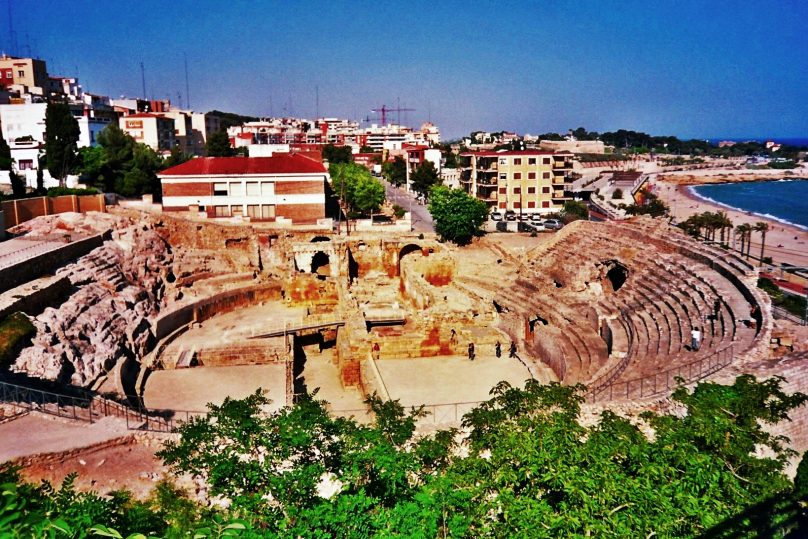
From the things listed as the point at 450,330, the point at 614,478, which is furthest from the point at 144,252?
the point at 614,478

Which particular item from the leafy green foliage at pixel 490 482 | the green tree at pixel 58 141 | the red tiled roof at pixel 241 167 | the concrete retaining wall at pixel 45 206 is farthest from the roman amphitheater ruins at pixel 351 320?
the green tree at pixel 58 141

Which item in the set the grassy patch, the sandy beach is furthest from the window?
the sandy beach

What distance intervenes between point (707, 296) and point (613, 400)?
9.94 meters

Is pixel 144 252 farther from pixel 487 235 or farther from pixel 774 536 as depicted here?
pixel 774 536

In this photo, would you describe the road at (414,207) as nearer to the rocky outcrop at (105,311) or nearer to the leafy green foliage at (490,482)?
the rocky outcrop at (105,311)

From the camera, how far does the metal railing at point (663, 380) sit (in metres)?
17.5

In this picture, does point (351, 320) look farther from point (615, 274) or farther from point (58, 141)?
point (58, 141)

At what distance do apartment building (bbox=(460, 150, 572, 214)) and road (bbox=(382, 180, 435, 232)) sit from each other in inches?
304

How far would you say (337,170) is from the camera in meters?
77.1

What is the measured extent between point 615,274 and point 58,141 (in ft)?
142

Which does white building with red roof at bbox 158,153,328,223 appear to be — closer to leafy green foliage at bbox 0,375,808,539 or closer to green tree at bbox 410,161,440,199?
green tree at bbox 410,161,440,199

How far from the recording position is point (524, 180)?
67.1m

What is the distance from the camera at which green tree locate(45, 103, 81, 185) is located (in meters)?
49.8

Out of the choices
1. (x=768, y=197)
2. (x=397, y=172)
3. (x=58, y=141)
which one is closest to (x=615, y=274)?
(x=58, y=141)
